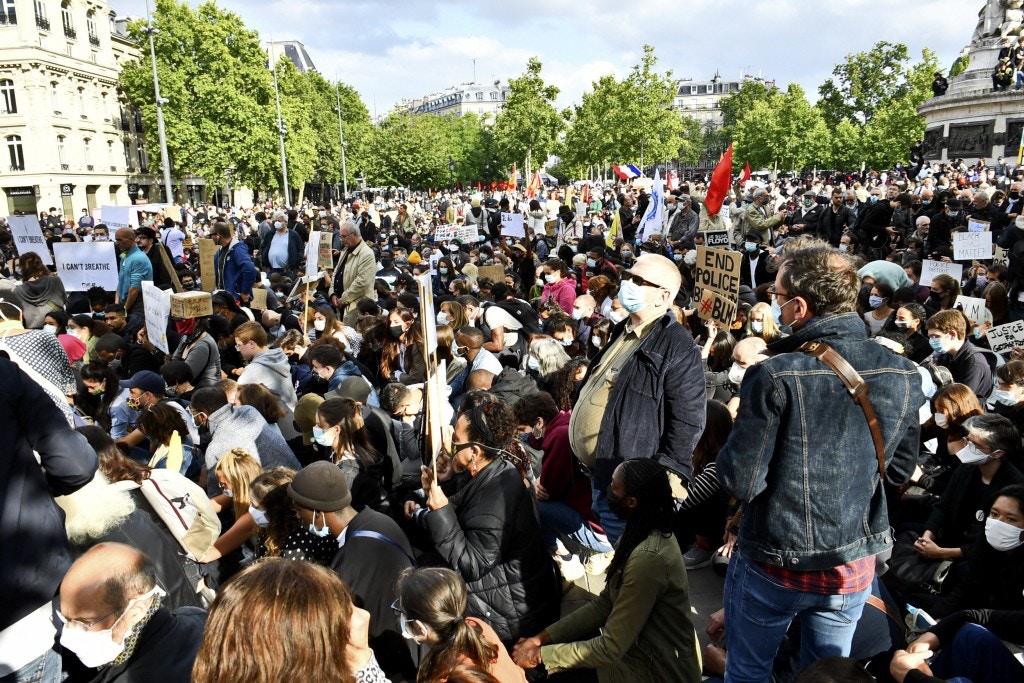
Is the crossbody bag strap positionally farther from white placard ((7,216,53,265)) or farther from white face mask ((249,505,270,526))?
white placard ((7,216,53,265))

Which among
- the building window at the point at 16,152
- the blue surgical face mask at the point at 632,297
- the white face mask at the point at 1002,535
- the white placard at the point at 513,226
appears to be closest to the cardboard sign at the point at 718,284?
A: the blue surgical face mask at the point at 632,297

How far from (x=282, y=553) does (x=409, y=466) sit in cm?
181

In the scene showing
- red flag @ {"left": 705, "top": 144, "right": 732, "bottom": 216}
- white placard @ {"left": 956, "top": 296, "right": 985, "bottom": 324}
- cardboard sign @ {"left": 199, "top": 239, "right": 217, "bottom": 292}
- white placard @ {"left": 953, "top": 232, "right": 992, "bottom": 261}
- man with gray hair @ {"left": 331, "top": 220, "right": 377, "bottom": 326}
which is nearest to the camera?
white placard @ {"left": 956, "top": 296, "right": 985, "bottom": 324}

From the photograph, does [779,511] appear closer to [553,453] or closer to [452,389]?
[553,453]

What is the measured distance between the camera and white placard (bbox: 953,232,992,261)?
916 centimetres

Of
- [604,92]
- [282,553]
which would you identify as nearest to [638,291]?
[282,553]

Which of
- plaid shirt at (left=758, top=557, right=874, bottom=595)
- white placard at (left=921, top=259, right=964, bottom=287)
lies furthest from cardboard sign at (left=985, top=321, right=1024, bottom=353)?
plaid shirt at (left=758, top=557, right=874, bottom=595)

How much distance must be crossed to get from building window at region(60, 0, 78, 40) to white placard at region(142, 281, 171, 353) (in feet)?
149

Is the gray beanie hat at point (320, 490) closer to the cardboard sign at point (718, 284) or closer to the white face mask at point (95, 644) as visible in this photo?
the white face mask at point (95, 644)

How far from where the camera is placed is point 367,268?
9.58 metres

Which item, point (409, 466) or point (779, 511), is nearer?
point (779, 511)

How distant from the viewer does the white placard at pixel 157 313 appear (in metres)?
7.41

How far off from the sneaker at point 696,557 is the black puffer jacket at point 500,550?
5.41ft

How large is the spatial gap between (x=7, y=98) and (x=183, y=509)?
4800 centimetres
